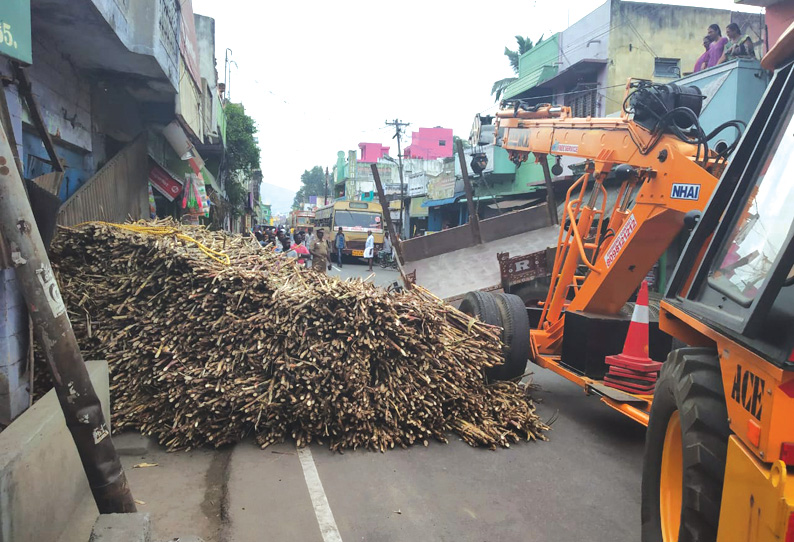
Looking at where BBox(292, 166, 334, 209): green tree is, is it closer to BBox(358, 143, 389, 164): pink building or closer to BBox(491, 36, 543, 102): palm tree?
BBox(358, 143, 389, 164): pink building

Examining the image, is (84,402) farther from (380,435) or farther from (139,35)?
(139,35)

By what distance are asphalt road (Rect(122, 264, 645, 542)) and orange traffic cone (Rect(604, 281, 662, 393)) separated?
2.21ft

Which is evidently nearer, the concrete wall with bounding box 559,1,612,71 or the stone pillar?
the stone pillar

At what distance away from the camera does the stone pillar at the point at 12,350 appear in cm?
404

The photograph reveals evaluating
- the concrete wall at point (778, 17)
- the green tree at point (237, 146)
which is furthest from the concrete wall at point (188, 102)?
the green tree at point (237, 146)

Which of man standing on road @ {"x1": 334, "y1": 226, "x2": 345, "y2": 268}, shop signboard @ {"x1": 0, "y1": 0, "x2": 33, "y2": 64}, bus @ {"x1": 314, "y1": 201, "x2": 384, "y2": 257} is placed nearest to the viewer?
shop signboard @ {"x1": 0, "y1": 0, "x2": 33, "y2": 64}

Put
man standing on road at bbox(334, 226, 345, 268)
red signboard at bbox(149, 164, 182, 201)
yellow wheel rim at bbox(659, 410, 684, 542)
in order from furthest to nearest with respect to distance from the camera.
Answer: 1. man standing on road at bbox(334, 226, 345, 268)
2. red signboard at bbox(149, 164, 182, 201)
3. yellow wheel rim at bbox(659, 410, 684, 542)

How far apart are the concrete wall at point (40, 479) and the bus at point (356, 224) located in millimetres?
26320

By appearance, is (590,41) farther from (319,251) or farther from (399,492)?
(399,492)

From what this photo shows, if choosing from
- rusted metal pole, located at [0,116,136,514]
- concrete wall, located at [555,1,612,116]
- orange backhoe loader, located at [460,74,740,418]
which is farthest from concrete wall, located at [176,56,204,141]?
concrete wall, located at [555,1,612,116]

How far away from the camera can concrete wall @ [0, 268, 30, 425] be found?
159 inches

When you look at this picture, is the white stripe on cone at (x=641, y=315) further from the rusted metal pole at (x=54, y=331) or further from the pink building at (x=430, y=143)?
the pink building at (x=430, y=143)

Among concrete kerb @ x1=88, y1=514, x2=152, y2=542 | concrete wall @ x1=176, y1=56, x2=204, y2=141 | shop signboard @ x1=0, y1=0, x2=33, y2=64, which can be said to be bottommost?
concrete kerb @ x1=88, y1=514, x2=152, y2=542

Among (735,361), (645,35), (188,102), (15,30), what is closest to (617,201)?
(735,361)
